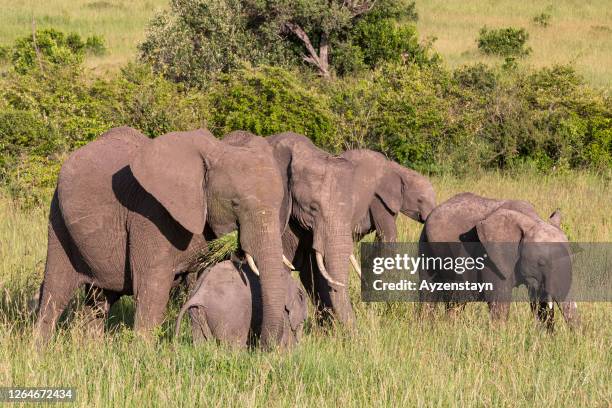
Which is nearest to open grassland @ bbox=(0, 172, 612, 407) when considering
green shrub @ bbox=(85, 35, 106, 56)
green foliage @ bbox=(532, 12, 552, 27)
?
green shrub @ bbox=(85, 35, 106, 56)

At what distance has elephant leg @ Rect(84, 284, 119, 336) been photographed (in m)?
7.22

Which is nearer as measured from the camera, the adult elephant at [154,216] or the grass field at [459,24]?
the adult elephant at [154,216]

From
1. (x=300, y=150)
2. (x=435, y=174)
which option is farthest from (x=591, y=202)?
(x=300, y=150)

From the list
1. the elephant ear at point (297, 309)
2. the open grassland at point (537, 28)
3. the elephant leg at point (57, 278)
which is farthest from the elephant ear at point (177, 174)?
the open grassland at point (537, 28)

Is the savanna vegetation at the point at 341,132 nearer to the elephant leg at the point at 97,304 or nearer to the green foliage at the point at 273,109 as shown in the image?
the green foliage at the point at 273,109

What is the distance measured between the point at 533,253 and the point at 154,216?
2689 mm

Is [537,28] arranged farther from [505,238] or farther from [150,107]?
[505,238]

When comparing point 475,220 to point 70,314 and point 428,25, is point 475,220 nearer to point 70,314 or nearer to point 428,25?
point 70,314

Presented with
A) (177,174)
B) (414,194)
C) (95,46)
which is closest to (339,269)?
(177,174)

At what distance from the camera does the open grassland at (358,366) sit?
17.6 ft

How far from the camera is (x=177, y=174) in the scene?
6.53m

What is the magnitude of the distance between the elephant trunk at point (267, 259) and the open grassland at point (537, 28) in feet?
68.1

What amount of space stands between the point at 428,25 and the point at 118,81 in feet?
71.9

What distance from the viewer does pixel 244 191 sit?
21.0ft
